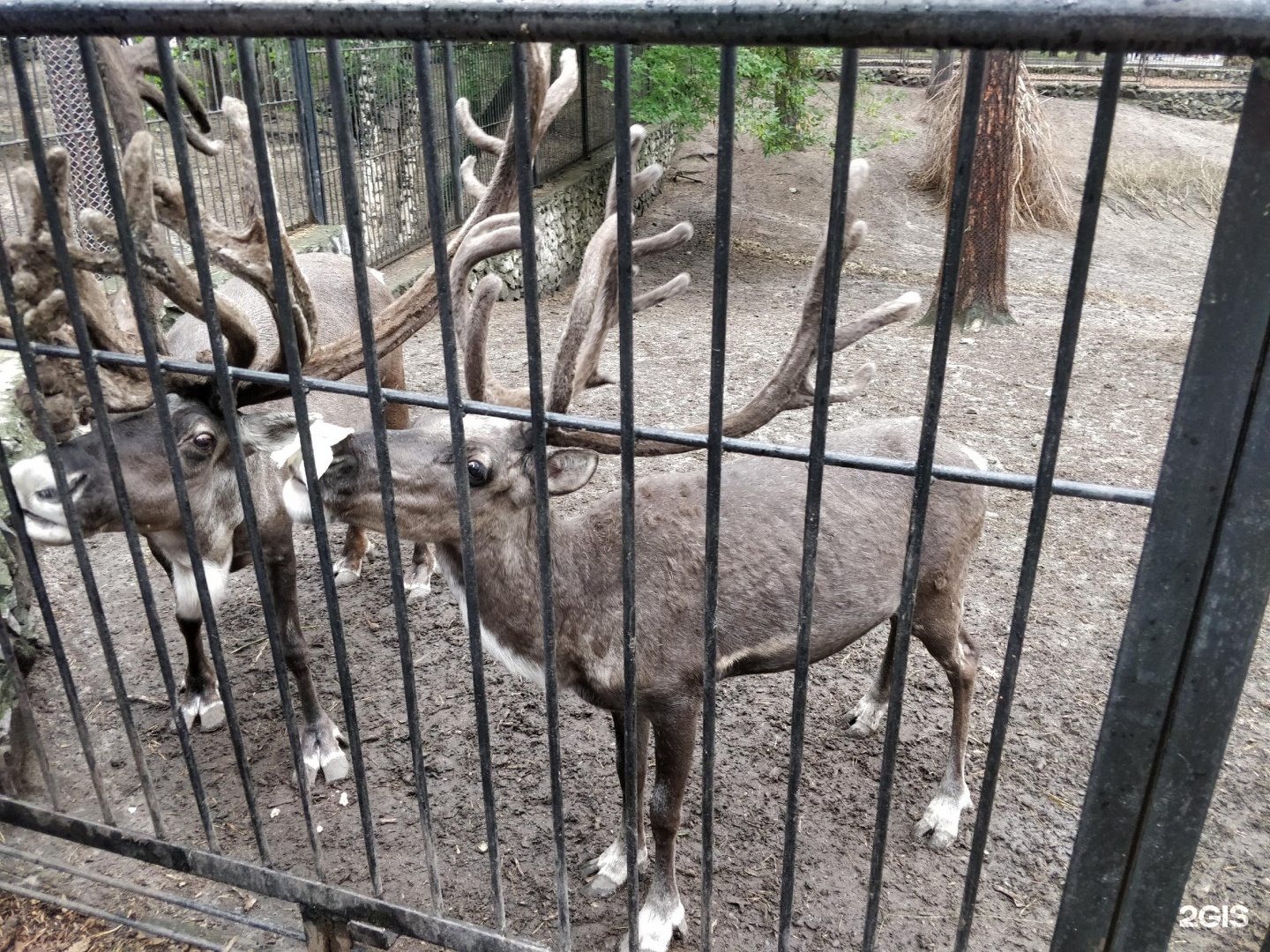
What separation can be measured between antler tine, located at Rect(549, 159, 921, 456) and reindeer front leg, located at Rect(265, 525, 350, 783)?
2.03 m

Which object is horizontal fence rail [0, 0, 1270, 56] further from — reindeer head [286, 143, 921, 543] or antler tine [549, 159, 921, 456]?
reindeer head [286, 143, 921, 543]

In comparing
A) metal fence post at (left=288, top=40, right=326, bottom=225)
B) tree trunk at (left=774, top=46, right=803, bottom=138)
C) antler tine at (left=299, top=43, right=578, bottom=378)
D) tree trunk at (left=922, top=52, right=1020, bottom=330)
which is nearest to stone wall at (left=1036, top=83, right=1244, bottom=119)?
tree trunk at (left=774, top=46, right=803, bottom=138)

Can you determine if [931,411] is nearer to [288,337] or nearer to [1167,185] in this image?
[288,337]

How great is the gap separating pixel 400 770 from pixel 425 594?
4.74ft

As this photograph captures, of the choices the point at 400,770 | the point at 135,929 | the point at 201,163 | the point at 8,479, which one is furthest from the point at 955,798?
the point at 201,163

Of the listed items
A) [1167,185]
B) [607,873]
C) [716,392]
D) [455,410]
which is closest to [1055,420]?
[716,392]

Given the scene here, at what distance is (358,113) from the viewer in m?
9.63

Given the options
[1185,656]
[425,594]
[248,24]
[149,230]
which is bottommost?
[425,594]

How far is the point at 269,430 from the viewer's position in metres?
3.53

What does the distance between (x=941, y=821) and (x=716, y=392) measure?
2.66 meters

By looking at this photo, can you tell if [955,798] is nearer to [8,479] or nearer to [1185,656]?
[1185,656]

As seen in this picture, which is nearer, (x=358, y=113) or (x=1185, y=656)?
(x=1185, y=656)

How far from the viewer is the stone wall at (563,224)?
10.7 meters

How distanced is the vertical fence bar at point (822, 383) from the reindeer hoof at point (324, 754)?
259cm
